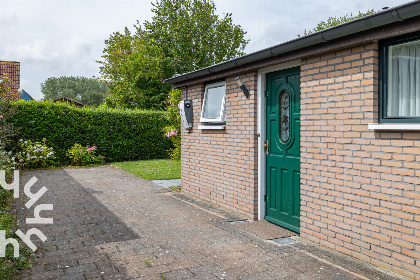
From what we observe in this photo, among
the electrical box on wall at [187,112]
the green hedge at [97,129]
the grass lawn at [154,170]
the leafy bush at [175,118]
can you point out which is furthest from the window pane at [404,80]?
the green hedge at [97,129]

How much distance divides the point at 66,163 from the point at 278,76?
1133cm

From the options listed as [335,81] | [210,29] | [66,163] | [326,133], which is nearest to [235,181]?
[326,133]

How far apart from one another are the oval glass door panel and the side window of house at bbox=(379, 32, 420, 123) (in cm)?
173

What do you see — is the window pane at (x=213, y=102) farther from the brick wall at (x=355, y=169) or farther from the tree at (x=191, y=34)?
the tree at (x=191, y=34)

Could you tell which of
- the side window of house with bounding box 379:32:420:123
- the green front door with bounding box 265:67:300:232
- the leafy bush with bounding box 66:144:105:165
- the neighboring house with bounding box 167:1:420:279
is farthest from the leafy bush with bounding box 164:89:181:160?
the side window of house with bounding box 379:32:420:123

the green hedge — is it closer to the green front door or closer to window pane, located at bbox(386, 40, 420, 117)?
the green front door

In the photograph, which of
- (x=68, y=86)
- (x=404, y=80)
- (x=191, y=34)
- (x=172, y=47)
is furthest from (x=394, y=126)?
(x=68, y=86)

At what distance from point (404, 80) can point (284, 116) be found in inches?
81.2

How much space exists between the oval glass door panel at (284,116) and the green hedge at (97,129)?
1114 centimetres

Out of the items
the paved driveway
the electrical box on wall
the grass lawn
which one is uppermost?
the electrical box on wall

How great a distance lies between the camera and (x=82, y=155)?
14203 mm

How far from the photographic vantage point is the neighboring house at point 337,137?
3629mm

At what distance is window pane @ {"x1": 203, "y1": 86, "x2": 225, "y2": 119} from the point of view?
7223mm

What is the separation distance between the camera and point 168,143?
679 inches
